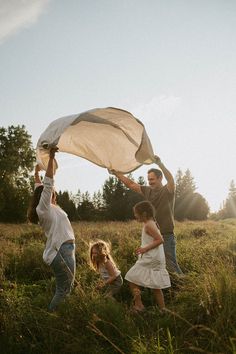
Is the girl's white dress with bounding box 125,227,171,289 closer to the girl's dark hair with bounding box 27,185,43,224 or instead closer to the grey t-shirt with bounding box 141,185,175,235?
the grey t-shirt with bounding box 141,185,175,235

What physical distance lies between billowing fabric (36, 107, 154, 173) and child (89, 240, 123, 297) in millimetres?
1392

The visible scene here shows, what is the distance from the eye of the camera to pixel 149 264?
5.43 m

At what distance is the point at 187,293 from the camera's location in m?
4.54

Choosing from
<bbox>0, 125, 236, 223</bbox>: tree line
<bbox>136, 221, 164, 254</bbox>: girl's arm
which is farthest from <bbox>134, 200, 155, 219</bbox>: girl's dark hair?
<bbox>0, 125, 236, 223</bbox>: tree line

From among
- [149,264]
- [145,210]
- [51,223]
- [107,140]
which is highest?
[107,140]

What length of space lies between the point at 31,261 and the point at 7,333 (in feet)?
13.7

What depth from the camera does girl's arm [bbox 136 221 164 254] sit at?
5387 mm

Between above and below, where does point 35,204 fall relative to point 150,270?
above

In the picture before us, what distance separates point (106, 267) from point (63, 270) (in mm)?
1508

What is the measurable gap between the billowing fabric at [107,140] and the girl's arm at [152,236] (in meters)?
0.99

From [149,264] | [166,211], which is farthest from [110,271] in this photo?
[166,211]

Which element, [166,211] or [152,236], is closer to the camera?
[152,236]

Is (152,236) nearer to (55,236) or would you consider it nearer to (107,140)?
(55,236)

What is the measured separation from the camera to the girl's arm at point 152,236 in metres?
5.39
